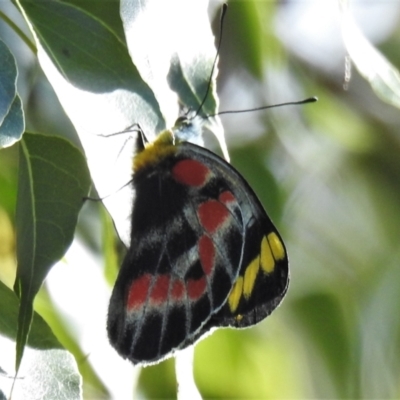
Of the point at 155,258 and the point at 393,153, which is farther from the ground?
the point at 155,258

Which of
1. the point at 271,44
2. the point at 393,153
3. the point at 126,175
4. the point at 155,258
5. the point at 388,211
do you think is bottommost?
the point at 388,211

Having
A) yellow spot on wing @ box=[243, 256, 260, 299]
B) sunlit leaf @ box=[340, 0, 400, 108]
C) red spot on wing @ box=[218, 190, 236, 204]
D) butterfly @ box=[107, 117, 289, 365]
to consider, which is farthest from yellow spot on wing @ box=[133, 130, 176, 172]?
sunlit leaf @ box=[340, 0, 400, 108]

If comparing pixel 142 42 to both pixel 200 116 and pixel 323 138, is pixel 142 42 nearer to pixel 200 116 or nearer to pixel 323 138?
pixel 200 116

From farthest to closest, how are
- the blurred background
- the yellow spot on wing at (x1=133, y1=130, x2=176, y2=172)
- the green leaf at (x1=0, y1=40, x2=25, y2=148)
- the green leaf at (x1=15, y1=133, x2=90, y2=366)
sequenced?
the blurred background, the yellow spot on wing at (x1=133, y1=130, x2=176, y2=172), the green leaf at (x1=15, y1=133, x2=90, y2=366), the green leaf at (x1=0, y1=40, x2=25, y2=148)

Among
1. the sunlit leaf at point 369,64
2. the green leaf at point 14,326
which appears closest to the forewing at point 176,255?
the green leaf at point 14,326

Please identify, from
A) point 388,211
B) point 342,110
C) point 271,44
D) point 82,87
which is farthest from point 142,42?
point 388,211

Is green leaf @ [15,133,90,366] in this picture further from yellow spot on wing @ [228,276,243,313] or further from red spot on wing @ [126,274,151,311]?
yellow spot on wing @ [228,276,243,313]

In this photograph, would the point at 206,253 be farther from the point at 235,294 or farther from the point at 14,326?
the point at 14,326
